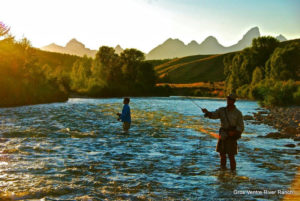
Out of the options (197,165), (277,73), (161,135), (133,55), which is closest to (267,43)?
(277,73)

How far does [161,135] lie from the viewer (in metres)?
21.0

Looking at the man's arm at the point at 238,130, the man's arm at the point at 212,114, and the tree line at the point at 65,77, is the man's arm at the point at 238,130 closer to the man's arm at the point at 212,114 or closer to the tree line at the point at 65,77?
the man's arm at the point at 212,114

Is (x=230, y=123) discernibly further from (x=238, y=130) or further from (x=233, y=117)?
(x=238, y=130)

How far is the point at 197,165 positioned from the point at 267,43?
340ft

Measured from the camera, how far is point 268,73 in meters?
89.4

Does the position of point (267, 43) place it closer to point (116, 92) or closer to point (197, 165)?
point (116, 92)

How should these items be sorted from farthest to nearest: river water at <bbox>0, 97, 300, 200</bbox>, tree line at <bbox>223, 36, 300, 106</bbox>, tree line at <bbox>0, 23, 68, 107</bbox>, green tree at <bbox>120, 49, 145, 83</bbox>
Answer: green tree at <bbox>120, 49, 145, 83</bbox>
tree line at <bbox>0, 23, 68, 107</bbox>
tree line at <bbox>223, 36, 300, 106</bbox>
river water at <bbox>0, 97, 300, 200</bbox>

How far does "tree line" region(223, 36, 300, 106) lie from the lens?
45.6 meters

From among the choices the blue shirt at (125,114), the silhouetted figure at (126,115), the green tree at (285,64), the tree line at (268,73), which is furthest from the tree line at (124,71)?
the blue shirt at (125,114)

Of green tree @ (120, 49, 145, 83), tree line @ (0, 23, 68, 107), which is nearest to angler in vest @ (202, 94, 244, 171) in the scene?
tree line @ (0, 23, 68, 107)

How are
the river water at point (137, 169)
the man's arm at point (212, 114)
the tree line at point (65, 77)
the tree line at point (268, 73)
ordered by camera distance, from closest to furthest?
the river water at point (137, 169)
the man's arm at point (212, 114)
the tree line at point (268, 73)
the tree line at point (65, 77)

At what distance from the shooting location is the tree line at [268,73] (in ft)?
150

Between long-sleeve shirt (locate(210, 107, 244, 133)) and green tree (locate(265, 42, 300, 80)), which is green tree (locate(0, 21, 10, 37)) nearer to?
long-sleeve shirt (locate(210, 107, 244, 133))

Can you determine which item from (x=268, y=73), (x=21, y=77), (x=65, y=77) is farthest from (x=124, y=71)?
(x=21, y=77)
